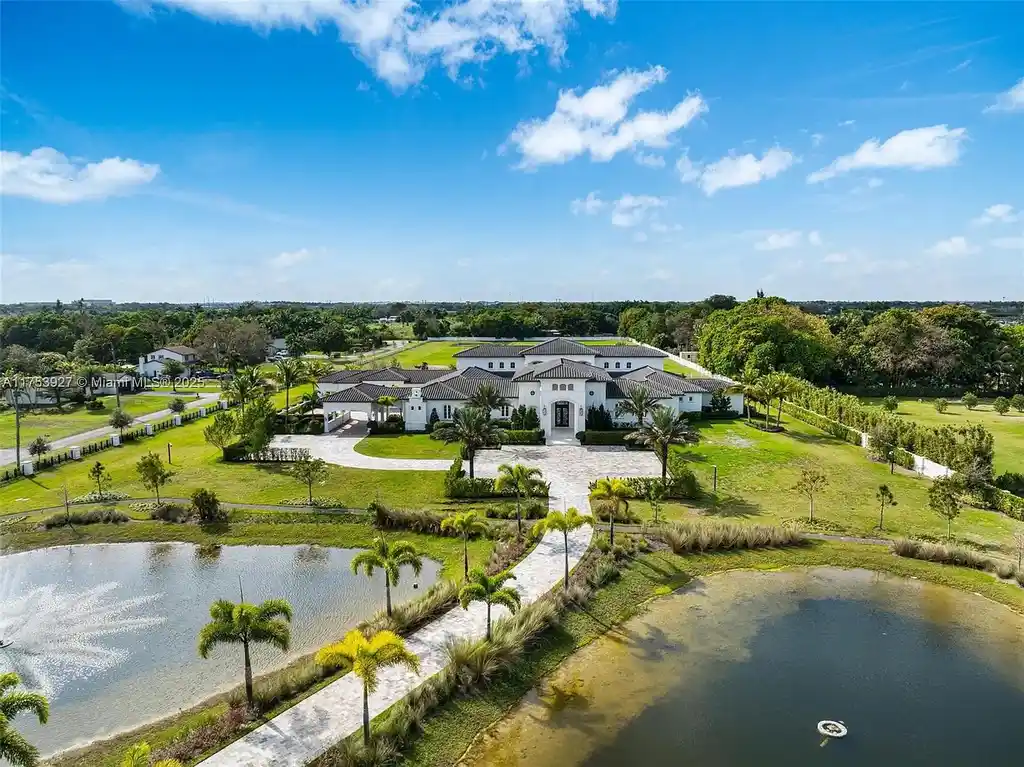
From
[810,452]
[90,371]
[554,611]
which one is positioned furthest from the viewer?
[90,371]

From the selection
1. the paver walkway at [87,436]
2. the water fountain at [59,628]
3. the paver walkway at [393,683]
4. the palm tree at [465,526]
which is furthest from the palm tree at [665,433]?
the paver walkway at [87,436]

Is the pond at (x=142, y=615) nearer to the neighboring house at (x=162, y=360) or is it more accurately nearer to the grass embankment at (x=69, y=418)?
the grass embankment at (x=69, y=418)

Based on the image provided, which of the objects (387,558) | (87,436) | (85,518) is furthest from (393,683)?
(87,436)

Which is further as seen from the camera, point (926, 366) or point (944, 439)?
point (926, 366)

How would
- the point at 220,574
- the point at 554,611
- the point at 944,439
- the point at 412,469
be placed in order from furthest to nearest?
the point at 412,469 < the point at 944,439 < the point at 220,574 < the point at 554,611

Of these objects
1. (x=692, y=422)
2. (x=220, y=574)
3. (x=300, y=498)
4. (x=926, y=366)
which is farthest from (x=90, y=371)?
(x=926, y=366)

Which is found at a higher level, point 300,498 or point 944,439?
point 944,439

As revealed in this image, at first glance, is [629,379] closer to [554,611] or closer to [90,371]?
[554,611]
